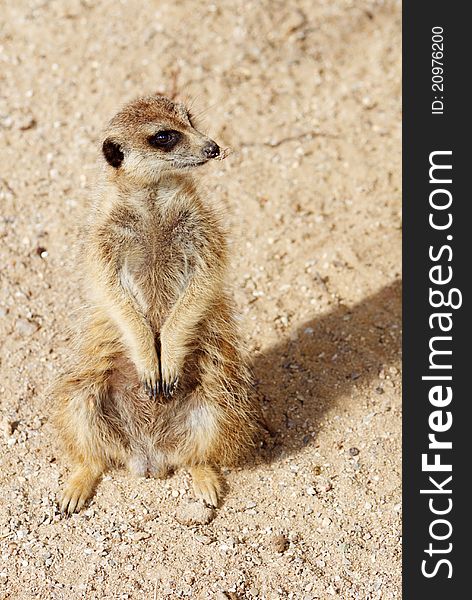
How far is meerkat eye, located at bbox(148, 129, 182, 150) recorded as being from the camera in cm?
278

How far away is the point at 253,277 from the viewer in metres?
4.05

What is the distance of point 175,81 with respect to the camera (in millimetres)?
4723

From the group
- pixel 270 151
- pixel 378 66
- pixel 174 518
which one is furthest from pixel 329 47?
pixel 174 518

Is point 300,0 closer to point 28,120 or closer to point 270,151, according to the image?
point 270,151

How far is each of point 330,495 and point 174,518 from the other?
548 millimetres

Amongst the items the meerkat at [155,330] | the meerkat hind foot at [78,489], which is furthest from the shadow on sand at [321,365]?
the meerkat hind foot at [78,489]

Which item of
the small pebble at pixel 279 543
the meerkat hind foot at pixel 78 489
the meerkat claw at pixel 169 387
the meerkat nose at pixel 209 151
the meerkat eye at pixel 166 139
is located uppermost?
the meerkat eye at pixel 166 139

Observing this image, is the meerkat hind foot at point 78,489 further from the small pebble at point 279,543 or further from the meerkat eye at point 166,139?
the meerkat eye at point 166,139

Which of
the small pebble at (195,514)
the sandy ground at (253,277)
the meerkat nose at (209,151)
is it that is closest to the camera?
the meerkat nose at (209,151)

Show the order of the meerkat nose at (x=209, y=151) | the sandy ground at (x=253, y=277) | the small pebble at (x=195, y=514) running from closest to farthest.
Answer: the meerkat nose at (x=209, y=151)
the sandy ground at (x=253, y=277)
the small pebble at (x=195, y=514)

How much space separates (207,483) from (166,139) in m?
1.19

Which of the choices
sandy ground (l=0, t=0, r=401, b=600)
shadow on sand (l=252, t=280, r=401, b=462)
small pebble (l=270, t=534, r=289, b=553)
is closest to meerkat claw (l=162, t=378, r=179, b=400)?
sandy ground (l=0, t=0, r=401, b=600)

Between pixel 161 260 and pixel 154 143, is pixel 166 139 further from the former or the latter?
pixel 161 260

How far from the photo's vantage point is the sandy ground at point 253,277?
2912 mm
